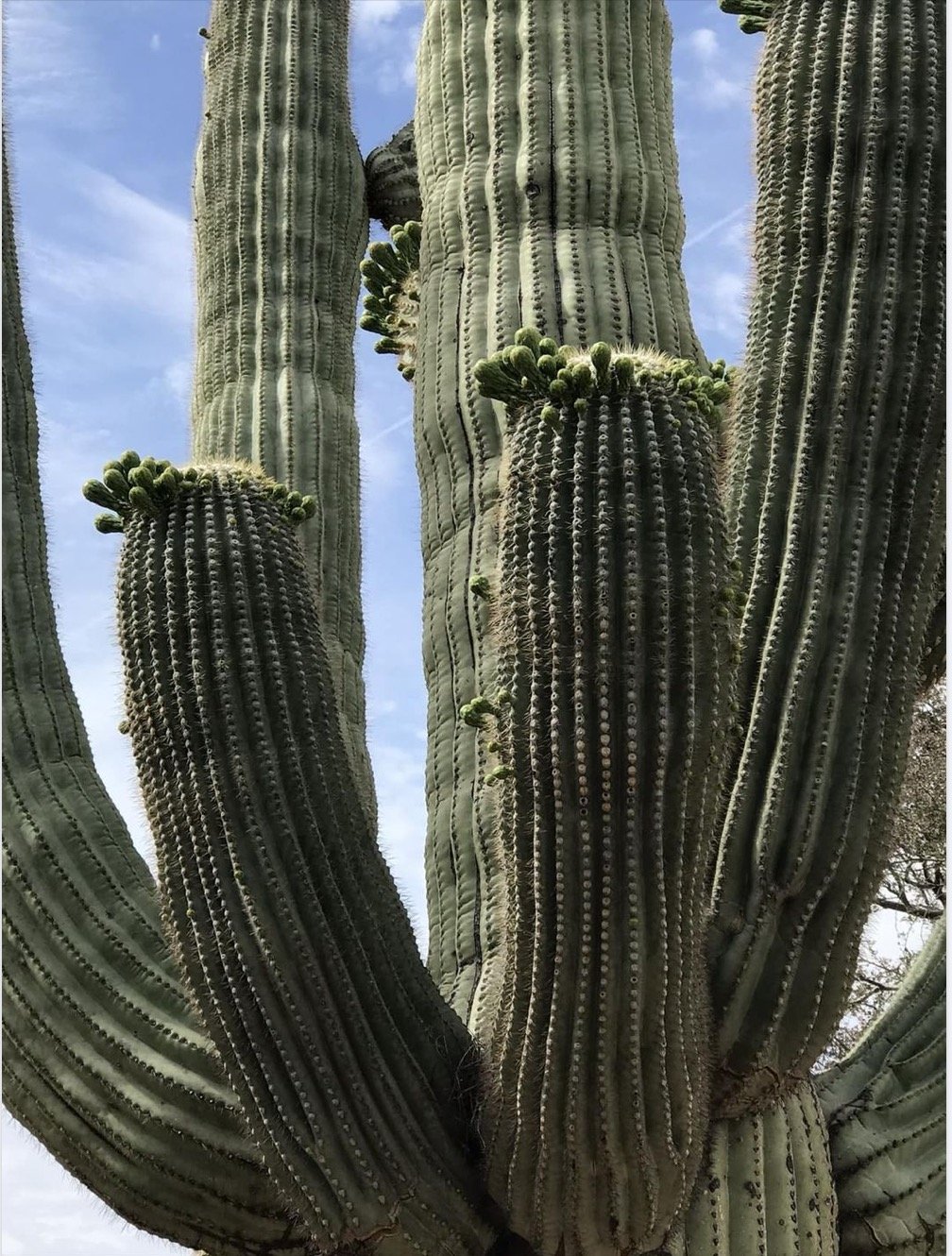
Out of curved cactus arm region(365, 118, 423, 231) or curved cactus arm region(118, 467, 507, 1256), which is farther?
curved cactus arm region(365, 118, 423, 231)

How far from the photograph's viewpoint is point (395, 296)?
5680mm

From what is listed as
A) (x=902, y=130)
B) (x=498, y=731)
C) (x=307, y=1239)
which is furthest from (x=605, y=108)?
(x=307, y=1239)

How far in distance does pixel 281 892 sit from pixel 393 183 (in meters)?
3.84

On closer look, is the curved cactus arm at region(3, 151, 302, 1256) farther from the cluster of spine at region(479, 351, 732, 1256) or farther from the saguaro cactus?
the cluster of spine at region(479, 351, 732, 1256)

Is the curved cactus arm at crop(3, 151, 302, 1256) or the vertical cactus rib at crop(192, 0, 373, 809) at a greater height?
the vertical cactus rib at crop(192, 0, 373, 809)

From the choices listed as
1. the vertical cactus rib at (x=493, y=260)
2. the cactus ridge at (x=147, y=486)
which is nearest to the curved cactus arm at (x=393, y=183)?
the vertical cactus rib at (x=493, y=260)

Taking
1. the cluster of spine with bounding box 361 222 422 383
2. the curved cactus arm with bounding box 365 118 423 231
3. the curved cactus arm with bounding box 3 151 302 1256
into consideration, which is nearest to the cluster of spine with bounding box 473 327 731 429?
the curved cactus arm with bounding box 3 151 302 1256

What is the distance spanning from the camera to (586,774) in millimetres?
3414

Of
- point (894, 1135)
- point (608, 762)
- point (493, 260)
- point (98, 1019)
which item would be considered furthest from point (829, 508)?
point (98, 1019)

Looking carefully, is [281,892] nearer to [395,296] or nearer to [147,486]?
[147,486]

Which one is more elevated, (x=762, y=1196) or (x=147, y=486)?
(x=147, y=486)

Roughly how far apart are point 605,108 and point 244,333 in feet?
5.11

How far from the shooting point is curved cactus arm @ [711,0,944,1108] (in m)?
3.83

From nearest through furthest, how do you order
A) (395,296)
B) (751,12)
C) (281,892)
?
(281,892), (751,12), (395,296)
